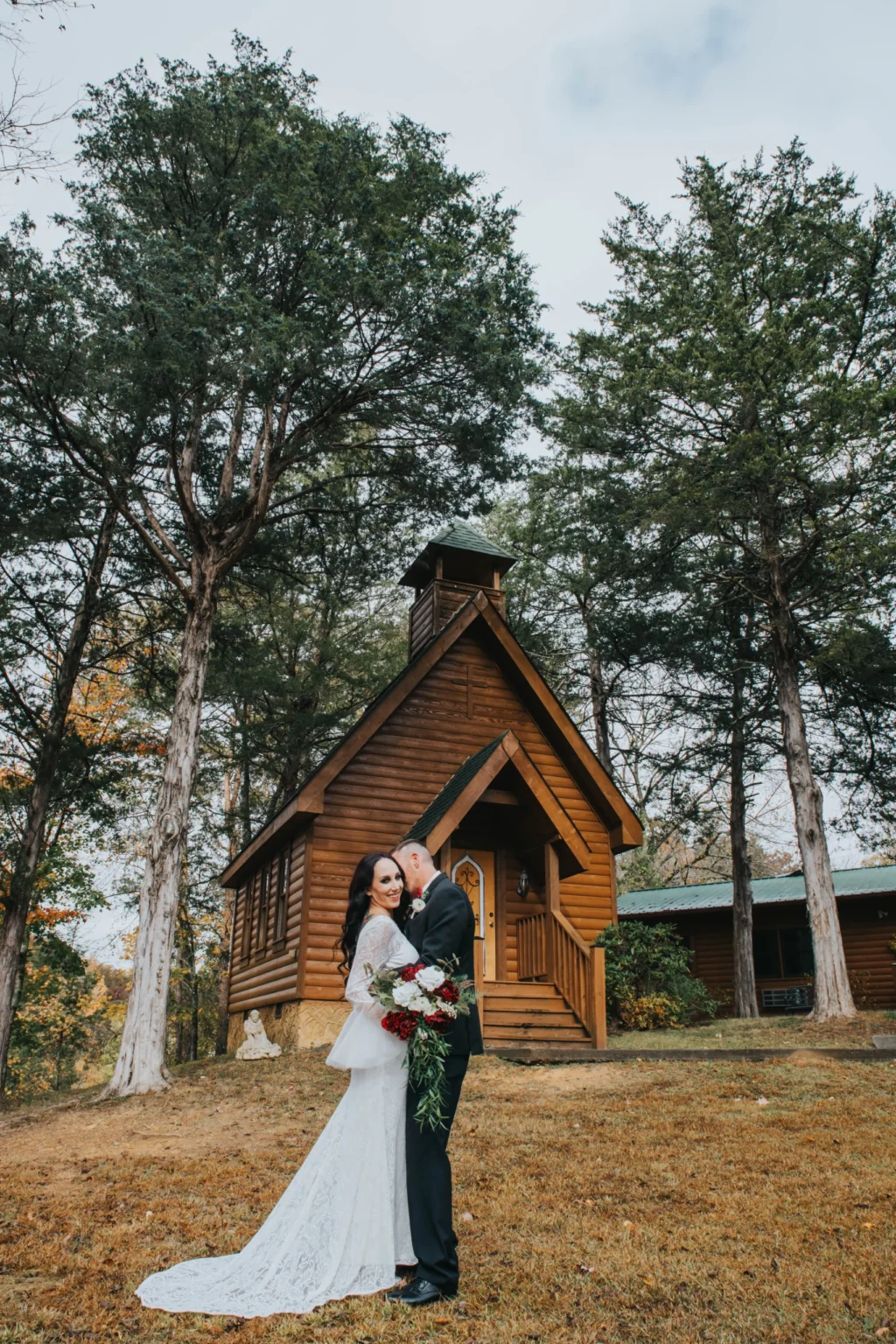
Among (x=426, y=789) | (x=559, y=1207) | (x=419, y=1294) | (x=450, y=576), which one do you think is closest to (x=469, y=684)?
(x=426, y=789)

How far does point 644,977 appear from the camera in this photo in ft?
51.6

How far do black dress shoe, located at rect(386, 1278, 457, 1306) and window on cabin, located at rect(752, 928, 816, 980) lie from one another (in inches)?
933

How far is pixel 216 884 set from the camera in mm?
27453

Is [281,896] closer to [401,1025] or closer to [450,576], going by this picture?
[450,576]

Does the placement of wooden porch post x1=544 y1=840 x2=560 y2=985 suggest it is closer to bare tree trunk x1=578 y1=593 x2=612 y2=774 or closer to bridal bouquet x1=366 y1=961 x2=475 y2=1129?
bridal bouquet x1=366 y1=961 x2=475 y2=1129

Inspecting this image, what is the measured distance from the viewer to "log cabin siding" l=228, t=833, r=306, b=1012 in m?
14.2

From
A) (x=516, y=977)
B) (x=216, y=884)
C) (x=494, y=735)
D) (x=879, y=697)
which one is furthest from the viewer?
(x=216, y=884)

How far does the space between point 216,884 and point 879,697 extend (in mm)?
18510

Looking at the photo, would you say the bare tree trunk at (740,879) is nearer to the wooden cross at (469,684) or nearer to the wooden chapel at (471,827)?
the wooden chapel at (471,827)

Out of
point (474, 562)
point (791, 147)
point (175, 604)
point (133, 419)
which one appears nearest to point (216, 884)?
point (175, 604)

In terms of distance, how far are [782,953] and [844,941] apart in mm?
1830

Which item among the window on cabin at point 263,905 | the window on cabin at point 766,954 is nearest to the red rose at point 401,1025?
the window on cabin at point 263,905

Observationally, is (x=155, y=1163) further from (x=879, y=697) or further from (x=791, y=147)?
(x=791, y=147)

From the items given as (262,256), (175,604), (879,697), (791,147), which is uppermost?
(791,147)
